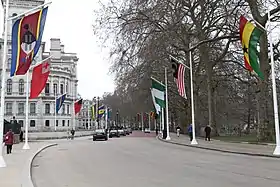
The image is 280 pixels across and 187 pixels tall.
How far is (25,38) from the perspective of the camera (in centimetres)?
1877

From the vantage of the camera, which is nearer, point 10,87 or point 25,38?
point 25,38

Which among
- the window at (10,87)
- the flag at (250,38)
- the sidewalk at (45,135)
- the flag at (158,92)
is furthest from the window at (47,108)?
the flag at (250,38)

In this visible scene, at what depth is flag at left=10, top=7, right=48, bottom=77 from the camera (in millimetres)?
18641

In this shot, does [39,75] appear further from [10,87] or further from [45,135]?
[10,87]

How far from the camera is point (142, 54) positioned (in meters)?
40.5

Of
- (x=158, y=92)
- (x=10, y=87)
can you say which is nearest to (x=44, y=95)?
(x=10, y=87)

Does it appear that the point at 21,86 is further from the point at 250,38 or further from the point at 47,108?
the point at 250,38

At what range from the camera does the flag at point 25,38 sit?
61.2 ft

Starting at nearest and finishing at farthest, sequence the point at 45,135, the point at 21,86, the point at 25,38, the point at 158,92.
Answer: the point at 25,38 → the point at 158,92 → the point at 45,135 → the point at 21,86

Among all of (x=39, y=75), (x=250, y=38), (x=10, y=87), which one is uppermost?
(x=10, y=87)

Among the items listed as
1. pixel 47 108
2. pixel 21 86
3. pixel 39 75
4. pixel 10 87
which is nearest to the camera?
pixel 39 75

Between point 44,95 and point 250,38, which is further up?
point 44,95

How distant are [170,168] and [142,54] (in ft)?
81.1

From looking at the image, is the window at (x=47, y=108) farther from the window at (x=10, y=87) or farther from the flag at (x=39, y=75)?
the flag at (x=39, y=75)
